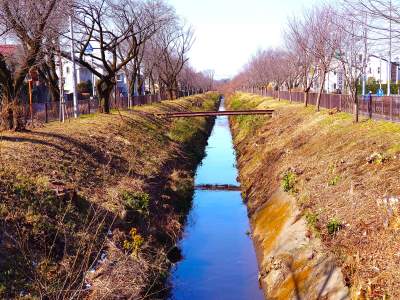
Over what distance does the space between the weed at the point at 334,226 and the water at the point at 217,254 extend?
268 centimetres

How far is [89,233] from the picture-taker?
11.3m

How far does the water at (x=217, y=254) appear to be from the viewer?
487 inches

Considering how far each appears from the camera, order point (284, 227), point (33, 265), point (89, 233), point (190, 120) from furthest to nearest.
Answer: point (190, 120) < point (284, 227) < point (89, 233) < point (33, 265)

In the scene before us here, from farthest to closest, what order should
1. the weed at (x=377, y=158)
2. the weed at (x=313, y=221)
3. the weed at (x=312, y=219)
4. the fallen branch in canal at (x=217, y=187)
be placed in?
the fallen branch in canal at (x=217, y=187) < the weed at (x=377, y=158) < the weed at (x=312, y=219) < the weed at (x=313, y=221)

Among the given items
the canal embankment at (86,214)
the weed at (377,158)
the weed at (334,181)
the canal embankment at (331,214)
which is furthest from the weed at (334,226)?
the canal embankment at (86,214)

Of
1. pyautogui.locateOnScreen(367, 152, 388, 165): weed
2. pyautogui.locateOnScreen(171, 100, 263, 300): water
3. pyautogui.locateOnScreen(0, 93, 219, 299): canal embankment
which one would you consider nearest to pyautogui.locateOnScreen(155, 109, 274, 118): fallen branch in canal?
pyautogui.locateOnScreen(171, 100, 263, 300): water

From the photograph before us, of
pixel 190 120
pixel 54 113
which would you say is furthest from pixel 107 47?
pixel 190 120

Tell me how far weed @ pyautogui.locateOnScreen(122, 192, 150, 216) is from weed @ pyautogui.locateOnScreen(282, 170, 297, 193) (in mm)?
4388

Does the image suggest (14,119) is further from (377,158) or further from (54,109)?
(377,158)

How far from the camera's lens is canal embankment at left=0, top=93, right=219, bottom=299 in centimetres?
907

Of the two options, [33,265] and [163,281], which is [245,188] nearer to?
[163,281]

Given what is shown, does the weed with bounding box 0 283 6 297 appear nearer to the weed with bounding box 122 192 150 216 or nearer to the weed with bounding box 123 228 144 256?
the weed with bounding box 123 228 144 256

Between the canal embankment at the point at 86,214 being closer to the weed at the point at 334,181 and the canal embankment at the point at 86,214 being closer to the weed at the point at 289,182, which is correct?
the weed at the point at 289,182

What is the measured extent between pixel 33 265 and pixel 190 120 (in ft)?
109
